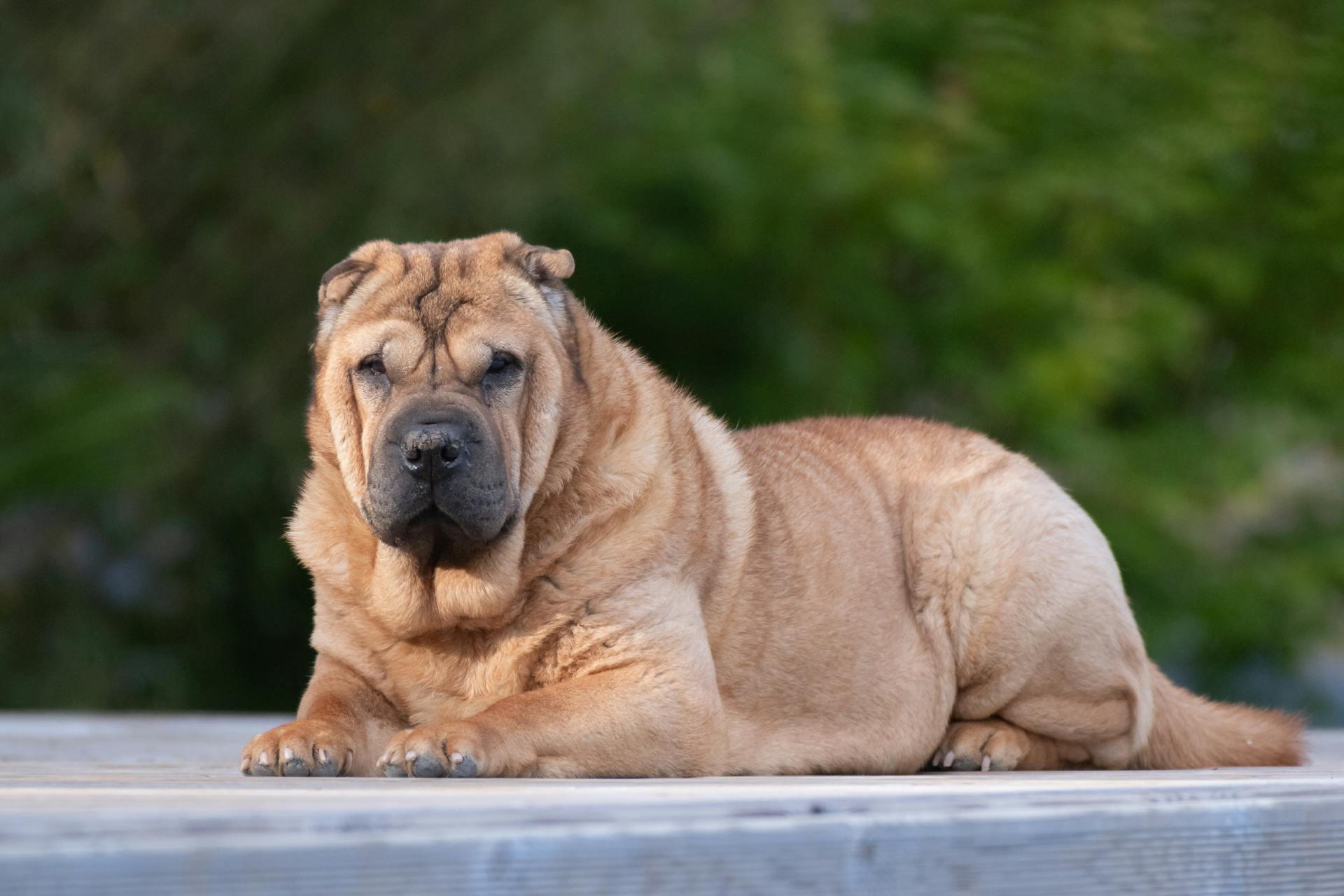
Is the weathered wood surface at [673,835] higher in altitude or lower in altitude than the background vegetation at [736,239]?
higher

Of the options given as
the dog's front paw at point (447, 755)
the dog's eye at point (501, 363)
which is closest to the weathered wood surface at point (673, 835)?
the dog's front paw at point (447, 755)

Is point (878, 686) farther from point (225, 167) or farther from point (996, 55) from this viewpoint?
point (996, 55)

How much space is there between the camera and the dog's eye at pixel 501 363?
3590mm

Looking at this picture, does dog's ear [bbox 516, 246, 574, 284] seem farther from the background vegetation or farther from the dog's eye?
the background vegetation

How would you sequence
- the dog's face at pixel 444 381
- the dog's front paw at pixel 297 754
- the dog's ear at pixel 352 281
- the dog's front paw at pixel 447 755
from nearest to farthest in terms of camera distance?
the dog's front paw at pixel 447 755 → the dog's front paw at pixel 297 754 → the dog's face at pixel 444 381 → the dog's ear at pixel 352 281

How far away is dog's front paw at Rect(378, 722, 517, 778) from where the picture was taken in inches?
121

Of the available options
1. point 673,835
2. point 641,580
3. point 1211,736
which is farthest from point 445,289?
point 1211,736

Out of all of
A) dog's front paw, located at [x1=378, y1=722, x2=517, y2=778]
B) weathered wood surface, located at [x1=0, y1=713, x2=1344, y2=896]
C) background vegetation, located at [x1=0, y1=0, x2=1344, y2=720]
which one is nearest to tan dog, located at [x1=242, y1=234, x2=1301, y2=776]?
dog's front paw, located at [x1=378, y1=722, x2=517, y2=778]

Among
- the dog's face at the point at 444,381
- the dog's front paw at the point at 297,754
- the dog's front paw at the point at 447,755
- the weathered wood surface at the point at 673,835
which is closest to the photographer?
the weathered wood surface at the point at 673,835

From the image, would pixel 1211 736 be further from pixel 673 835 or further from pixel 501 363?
pixel 673 835

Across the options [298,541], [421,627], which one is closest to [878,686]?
[421,627]

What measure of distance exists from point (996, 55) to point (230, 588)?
245 inches

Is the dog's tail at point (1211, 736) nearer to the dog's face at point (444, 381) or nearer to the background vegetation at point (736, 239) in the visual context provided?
the dog's face at point (444, 381)

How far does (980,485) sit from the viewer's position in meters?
4.46
